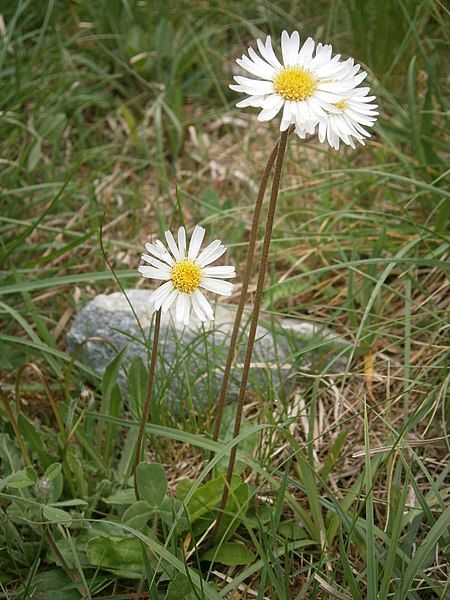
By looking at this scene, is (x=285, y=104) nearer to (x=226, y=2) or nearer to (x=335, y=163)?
(x=335, y=163)

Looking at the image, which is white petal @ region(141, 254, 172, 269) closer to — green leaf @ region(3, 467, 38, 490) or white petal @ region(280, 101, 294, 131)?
white petal @ region(280, 101, 294, 131)

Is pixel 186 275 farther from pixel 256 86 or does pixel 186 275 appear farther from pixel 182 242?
pixel 256 86

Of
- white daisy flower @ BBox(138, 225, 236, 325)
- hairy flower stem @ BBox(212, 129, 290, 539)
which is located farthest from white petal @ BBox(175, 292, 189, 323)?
hairy flower stem @ BBox(212, 129, 290, 539)

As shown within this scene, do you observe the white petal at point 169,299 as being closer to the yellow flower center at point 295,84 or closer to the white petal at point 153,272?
the white petal at point 153,272

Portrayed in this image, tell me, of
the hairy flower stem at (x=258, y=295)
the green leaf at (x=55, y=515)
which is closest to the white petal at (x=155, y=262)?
the hairy flower stem at (x=258, y=295)

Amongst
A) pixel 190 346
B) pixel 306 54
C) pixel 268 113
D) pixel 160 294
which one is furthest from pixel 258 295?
pixel 190 346

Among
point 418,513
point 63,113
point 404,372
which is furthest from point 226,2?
point 418,513
